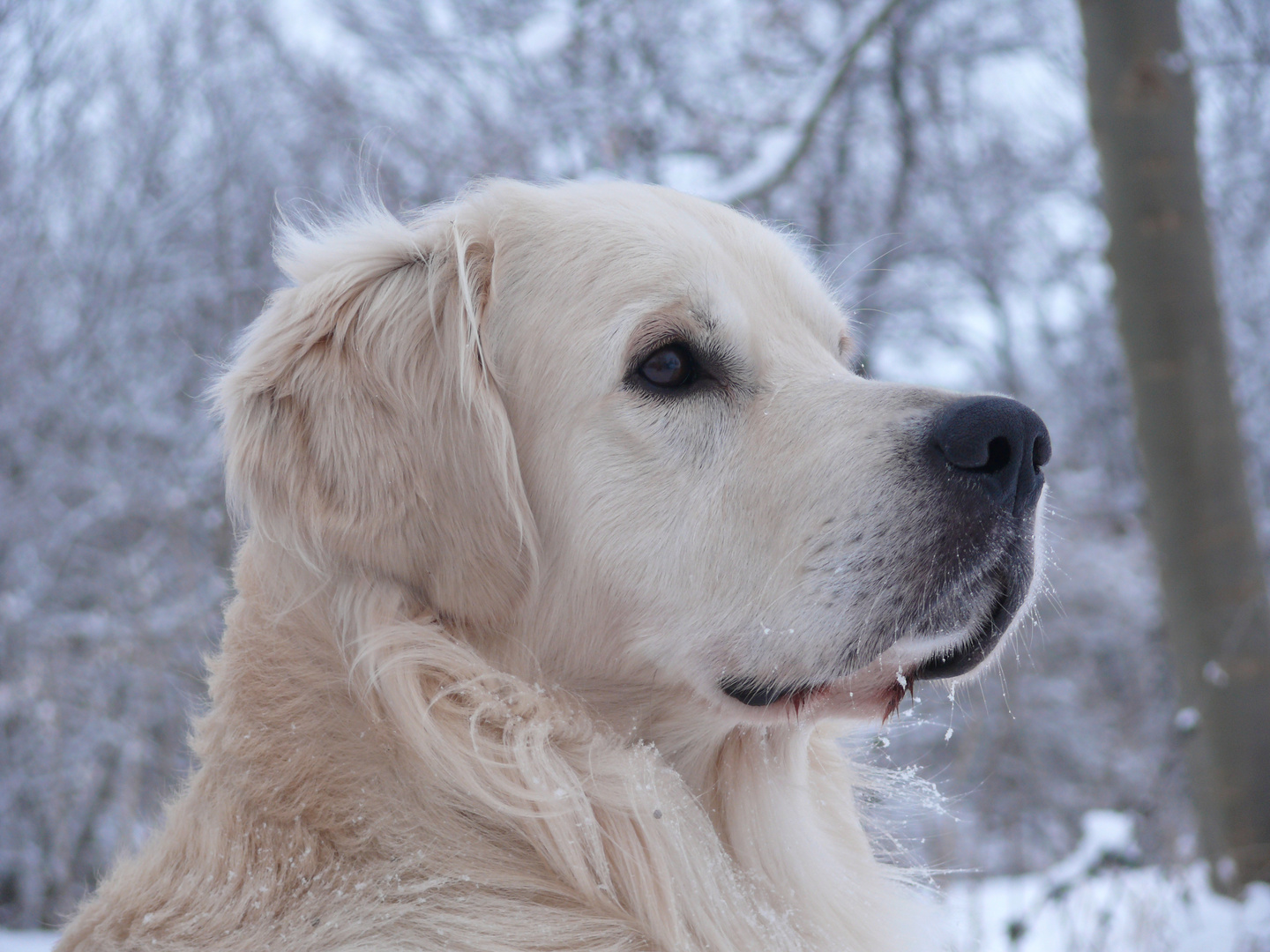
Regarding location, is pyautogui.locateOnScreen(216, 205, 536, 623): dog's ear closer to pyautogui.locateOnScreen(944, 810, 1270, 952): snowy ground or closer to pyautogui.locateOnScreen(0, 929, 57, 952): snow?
pyautogui.locateOnScreen(944, 810, 1270, 952): snowy ground

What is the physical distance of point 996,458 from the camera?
2.08m

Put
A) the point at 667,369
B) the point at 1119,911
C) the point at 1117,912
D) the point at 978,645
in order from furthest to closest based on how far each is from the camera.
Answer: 1. the point at 1119,911
2. the point at 1117,912
3. the point at 667,369
4. the point at 978,645

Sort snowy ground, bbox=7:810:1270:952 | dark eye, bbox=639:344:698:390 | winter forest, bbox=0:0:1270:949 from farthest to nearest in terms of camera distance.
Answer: winter forest, bbox=0:0:1270:949 < snowy ground, bbox=7:810:1270:952 < dark eye, bbox=639:344:698:390

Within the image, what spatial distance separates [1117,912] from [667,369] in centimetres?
418

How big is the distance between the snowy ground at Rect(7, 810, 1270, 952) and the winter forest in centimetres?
158

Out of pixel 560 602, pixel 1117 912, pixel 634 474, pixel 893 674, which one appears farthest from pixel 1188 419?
pixel 560 602

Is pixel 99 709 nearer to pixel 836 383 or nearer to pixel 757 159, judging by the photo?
pixel 757 159

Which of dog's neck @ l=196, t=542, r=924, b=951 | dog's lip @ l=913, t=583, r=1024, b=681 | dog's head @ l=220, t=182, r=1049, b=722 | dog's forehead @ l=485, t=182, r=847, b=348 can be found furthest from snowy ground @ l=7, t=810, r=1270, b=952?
dog's forehead @ l=485, t=182, r=847, b=348

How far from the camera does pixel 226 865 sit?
196cm

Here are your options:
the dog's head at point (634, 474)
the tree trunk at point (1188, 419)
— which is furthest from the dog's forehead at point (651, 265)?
the tree trunk at point (1188, 419)

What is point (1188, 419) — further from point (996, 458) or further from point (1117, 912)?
point (996, 458)

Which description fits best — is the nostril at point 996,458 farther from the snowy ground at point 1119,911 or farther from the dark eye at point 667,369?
the snowy ground at point 1119,911

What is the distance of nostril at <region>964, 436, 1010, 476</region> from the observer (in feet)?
6.78

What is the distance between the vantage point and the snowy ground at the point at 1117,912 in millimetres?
4555
